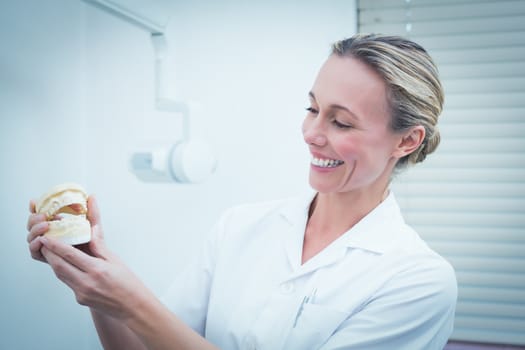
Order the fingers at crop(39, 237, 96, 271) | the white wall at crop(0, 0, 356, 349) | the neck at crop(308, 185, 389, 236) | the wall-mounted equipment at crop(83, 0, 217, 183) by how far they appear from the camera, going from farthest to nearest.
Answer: the white wall at crop(0, 0, 356, 349)
the wall-mounted equipment at crop(83, 0, 217, 183)
the neck at crop(308, 185, 389, 236)
the fingers at crop(39, 237, 96, 271)

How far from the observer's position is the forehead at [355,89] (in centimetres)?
103

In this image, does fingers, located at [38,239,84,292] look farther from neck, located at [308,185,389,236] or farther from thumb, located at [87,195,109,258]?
neck, located at [308,185,389,236]

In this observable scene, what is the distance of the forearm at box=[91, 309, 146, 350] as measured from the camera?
1.03 meters

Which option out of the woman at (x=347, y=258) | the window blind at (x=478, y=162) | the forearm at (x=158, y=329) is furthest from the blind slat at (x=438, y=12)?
the forearm at (x=158, y=329)

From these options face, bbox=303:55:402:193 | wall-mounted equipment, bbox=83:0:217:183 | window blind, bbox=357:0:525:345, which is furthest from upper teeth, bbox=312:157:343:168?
window blind, bbox=357:0:525:345

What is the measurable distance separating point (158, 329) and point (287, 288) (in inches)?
12.2

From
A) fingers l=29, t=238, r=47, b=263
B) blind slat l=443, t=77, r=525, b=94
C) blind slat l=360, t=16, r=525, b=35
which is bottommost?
fingers l=29, t=238, r=47, b=263

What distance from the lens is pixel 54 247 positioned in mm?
845

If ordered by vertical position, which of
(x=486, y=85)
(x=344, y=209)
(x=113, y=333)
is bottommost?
(x=113, y=333)

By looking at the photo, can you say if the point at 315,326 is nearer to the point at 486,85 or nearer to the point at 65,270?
the point at 65,270

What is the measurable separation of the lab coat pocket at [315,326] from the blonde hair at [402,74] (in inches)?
16.2

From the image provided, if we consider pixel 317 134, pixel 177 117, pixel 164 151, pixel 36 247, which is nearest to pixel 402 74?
pixel 317 134

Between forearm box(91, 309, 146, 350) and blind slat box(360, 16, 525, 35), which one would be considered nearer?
forearm box(91, 309, 146, 350)

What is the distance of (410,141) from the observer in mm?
1113
